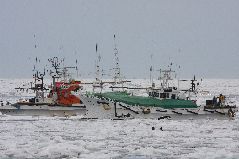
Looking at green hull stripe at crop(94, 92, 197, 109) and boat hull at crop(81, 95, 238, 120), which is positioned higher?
green hull stripe at crop(94, 92, 197, 109)

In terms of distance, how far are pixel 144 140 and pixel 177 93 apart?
860 inches

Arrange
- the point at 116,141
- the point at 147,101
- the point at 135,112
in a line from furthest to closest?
the point at 147,101
the point at 135,112
the point at 116,141

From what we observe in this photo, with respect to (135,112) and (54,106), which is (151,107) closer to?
(135,112)

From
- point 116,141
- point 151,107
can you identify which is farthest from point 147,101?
point 116,141

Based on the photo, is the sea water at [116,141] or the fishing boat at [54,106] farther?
the fishing boat at [54,106]

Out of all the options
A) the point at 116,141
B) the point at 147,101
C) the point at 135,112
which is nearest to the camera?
the point at 116,141

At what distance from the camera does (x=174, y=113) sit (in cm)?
5106

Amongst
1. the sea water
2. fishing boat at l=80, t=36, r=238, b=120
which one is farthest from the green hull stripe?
the sea water

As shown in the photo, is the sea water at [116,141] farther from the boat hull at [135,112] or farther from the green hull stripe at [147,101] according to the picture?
the green hull stripe at [147,101]

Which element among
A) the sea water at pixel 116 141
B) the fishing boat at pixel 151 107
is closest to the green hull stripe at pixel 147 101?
the fishing boat at pixel 151 107

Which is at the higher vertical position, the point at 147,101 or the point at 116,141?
the point at 147,101

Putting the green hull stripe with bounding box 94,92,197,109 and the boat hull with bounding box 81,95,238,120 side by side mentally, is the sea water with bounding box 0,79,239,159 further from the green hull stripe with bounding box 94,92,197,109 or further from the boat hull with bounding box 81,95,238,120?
the green hull stripe with bounding box 94,92,197,109

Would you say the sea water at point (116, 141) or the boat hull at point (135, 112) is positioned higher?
the boat hull at point (135, 112)

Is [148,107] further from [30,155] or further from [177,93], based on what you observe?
[30,155]
